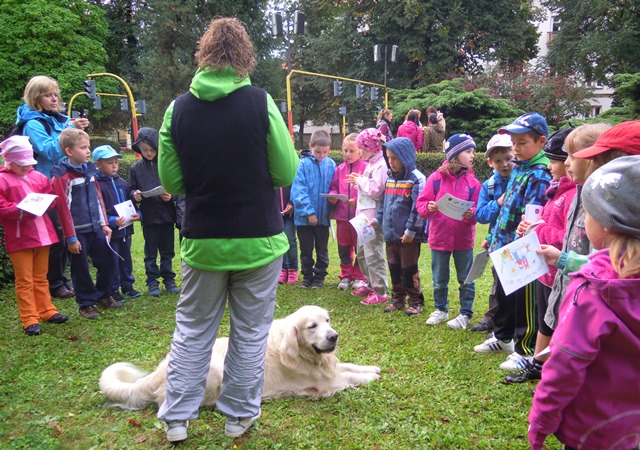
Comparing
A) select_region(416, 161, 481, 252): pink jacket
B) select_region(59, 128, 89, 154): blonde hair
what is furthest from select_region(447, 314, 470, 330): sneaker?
select_region(59, 128, 89, 154): blonde hair

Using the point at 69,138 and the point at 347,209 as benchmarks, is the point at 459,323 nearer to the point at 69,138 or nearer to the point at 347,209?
the point at 347,209

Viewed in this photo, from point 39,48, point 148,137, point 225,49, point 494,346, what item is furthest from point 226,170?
point 39,48

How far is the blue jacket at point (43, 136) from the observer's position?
5840 mm

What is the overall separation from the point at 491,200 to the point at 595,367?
3.20 m

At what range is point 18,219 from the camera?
5094 millimetres

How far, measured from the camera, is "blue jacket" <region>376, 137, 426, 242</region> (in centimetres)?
561

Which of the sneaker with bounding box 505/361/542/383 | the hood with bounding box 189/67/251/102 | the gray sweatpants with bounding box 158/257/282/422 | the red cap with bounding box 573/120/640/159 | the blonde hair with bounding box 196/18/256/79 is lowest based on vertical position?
the sneaker with bounding box 505/361/542/383

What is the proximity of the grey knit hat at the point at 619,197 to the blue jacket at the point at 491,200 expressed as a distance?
9.41 feet

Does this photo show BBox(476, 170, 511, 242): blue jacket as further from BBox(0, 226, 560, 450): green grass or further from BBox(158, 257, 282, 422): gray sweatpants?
BBox(158, 257, 282, 422): gray sweatpants

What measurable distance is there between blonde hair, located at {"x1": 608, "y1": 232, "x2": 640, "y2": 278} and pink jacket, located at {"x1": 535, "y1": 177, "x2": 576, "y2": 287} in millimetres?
1632

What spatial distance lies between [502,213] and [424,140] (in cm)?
1308

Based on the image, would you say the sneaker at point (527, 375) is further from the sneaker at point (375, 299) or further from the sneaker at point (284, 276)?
the sneaker at point (284, 276)

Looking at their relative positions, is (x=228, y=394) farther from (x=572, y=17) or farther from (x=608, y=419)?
(x=572, y=17)

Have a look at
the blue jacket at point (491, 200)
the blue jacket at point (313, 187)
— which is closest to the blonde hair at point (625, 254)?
the blue jacket at point (491, 200)
